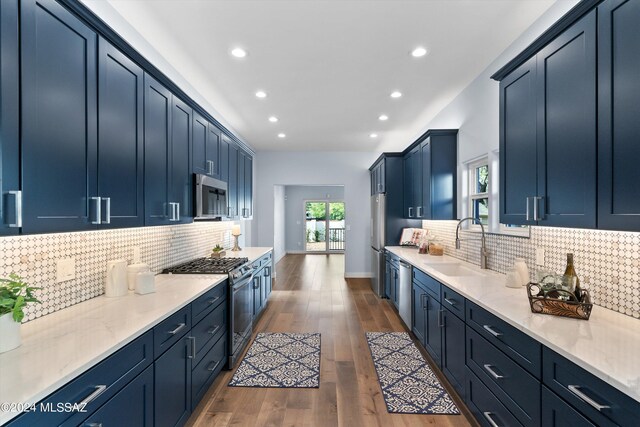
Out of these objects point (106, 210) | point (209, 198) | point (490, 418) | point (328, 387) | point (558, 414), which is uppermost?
point (209, 198)

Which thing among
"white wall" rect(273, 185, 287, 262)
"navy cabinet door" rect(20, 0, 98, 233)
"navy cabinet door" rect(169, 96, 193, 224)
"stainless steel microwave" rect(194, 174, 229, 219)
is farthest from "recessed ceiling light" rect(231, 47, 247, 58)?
"white wall" rect(273, 185, 287, 262)

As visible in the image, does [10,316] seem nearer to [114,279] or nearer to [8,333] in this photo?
[8,333]

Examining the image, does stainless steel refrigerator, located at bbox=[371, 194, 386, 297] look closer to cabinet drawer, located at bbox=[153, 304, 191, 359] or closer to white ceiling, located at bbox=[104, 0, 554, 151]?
white ceiling, located at bbox=[104, 0, 554, 151]

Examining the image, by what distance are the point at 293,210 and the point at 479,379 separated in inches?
386

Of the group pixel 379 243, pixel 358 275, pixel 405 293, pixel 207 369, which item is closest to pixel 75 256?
pixel 207 369

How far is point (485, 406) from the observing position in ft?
6.49

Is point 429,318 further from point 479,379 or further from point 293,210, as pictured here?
point 293,210

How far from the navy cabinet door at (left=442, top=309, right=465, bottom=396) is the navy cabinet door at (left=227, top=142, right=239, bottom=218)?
110 inches

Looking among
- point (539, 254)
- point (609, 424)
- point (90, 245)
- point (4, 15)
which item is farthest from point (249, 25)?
point (609, 424)

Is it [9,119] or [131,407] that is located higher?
[9,119]

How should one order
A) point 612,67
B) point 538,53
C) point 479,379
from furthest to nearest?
1. point 479,379
2. point 538,53
3. point 612,67

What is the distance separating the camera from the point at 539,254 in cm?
239

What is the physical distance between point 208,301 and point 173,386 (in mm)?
680

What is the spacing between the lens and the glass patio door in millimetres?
11625
